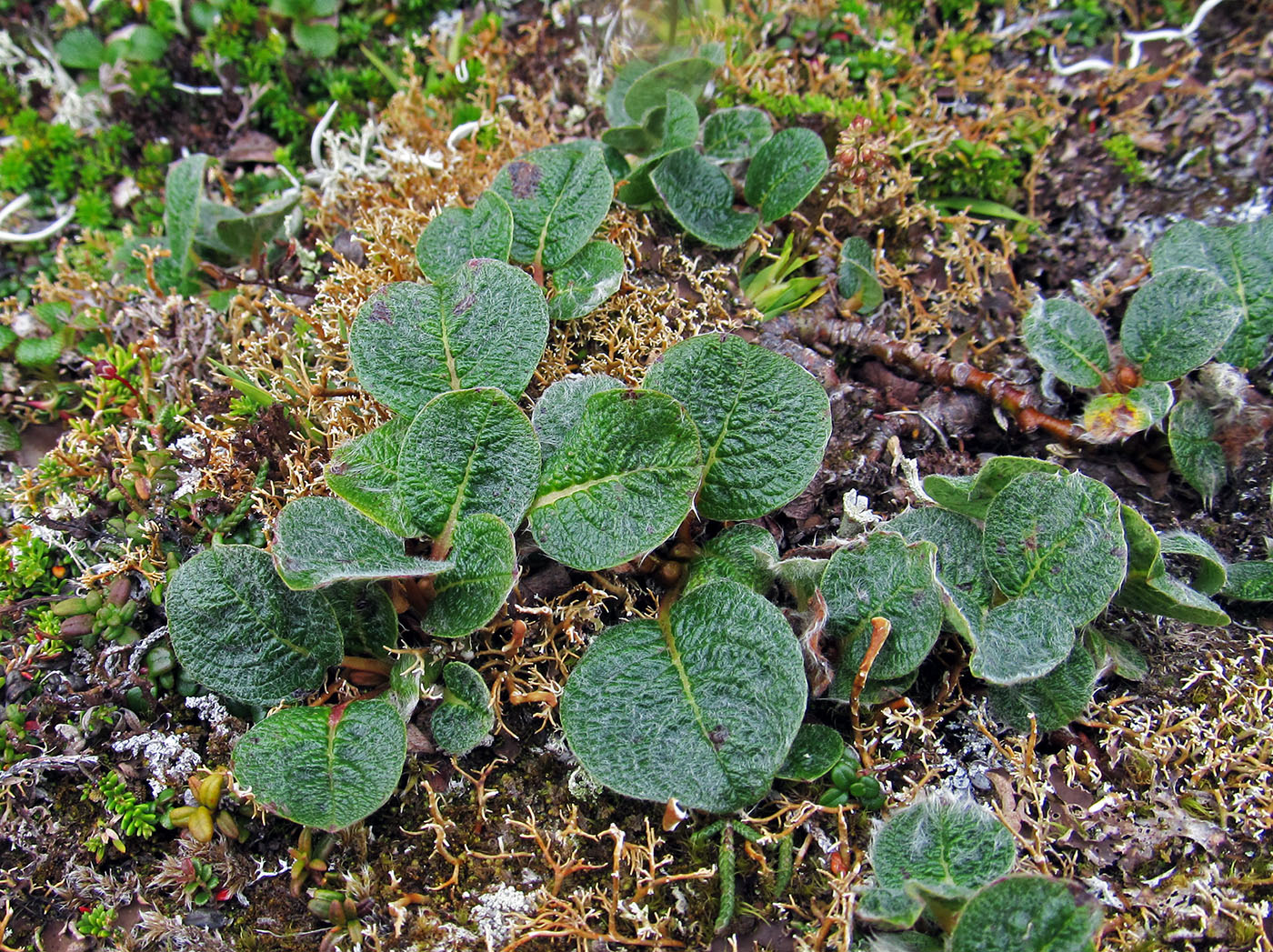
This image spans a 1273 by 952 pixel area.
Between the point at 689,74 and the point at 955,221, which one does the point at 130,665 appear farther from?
the point at 955,221

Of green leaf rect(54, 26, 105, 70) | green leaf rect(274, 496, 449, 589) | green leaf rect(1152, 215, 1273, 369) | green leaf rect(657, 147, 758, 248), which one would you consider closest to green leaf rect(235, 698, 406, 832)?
green leaf rect(274, 496, 449, 589)

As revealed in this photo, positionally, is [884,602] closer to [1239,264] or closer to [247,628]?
[247,628]

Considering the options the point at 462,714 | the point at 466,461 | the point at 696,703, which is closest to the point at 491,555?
the point at 466,461

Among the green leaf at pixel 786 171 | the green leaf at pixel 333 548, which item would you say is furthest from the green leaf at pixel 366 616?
the green leaf at pixel 786 171

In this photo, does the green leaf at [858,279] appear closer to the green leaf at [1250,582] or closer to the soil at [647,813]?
the soil at [647,813]

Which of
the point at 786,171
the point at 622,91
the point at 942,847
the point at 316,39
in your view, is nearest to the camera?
the point at 942,847
